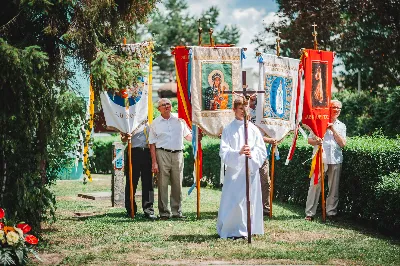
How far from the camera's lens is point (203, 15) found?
64.4 m

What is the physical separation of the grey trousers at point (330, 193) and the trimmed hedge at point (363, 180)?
0.26 metres

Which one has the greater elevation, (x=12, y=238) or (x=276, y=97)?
(x=276, y=97)

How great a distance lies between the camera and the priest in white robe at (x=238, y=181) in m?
10.2

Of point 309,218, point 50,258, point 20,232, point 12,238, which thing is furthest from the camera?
point 309,218

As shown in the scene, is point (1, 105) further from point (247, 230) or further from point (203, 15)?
point (203, 15)

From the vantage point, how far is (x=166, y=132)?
12.4 m

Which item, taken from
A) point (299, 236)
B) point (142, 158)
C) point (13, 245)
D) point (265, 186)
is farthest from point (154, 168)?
point (13, 245)

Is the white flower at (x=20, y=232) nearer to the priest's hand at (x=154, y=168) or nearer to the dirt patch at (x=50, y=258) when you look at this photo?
the dirt patch at (x=50, y=258)

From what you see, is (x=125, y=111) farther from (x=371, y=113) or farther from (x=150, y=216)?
(x=371, y=113)

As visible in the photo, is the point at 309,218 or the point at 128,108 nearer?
the point at 309,218

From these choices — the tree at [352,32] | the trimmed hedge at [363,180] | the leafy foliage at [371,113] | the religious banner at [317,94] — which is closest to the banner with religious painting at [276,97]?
the religious banner at [317,94]

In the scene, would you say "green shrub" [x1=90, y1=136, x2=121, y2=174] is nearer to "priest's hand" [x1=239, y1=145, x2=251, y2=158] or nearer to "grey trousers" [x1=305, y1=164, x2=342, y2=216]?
"grey trousers" [x1=305, y1=164, x2=342, y2=216]

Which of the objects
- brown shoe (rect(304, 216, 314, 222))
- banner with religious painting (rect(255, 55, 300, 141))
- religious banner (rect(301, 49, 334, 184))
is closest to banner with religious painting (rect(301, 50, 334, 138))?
religious banner (rect(301, 49, 334, 184))

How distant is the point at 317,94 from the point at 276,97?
2.42 ft
